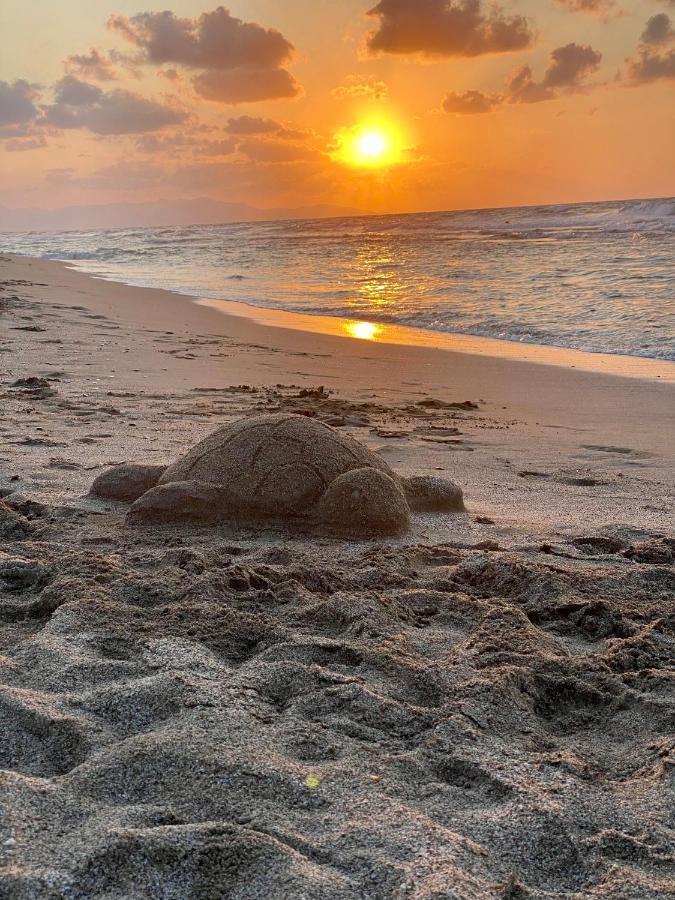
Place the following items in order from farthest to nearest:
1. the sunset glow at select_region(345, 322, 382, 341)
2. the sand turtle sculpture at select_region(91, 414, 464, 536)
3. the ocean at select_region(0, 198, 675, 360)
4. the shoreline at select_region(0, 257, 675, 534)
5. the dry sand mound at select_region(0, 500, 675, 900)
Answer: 1. the ocean at select_region(0, 198, 675, 360)
2. the sunset glow at select_region(345, 322, 382, 341)
3. the shoreline at select_region(0, 257, 675, 534)
4. the sand turtle sculpture at select_region(91, 414, 464, 536)
5. the dry sand mound at select_region(0, 500, 675, 900)

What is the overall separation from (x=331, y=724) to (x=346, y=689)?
0.20m

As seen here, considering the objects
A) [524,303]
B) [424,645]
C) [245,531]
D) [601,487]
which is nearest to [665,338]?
[524,303]

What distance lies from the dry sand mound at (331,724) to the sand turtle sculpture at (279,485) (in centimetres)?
34

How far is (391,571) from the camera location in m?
3.63

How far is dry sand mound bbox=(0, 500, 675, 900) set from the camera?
1.73 m

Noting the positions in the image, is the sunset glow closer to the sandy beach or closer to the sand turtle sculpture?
the sandy beach

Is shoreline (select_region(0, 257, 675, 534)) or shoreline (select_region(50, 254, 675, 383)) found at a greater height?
shoreline (select_region(50, 254, 675, 383))

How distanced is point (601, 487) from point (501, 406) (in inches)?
99.0

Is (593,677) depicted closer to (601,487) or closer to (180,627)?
(180,627)

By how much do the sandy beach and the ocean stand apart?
6998 millimetres

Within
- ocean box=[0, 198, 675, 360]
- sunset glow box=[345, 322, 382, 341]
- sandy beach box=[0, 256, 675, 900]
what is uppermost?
ocean box=[0, 198, 675, 360]

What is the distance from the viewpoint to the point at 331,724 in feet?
7.71

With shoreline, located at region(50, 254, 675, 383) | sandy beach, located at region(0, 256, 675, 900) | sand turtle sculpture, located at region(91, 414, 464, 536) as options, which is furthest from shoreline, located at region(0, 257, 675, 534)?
sand turtle sculpture, located at region(91, 414, 464, 536)

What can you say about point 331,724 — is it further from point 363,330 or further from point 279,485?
point 363,330
